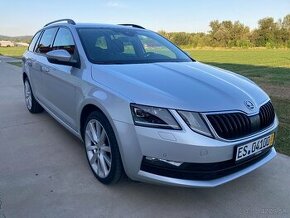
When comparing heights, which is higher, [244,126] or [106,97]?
[106,97]

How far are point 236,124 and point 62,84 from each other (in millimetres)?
2167

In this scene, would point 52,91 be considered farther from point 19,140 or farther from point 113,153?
point 113,153

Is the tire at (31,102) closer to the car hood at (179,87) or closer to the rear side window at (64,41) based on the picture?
the rear side window at (64,41)

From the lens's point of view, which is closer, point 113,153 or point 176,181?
point 176,181

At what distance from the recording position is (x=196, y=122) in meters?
2.38

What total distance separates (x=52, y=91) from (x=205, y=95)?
7.80 feet

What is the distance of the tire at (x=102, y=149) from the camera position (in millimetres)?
2762

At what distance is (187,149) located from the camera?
2354 millimetres

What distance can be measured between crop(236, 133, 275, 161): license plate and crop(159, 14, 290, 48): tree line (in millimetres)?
57919

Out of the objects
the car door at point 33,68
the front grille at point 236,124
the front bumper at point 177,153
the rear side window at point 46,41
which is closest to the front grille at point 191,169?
the front bumper at point 177,153

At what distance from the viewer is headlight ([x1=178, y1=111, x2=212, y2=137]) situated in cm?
238

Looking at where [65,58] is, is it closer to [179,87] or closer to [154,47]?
[154,47]

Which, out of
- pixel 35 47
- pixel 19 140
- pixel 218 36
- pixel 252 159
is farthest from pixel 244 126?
pixel 218 36

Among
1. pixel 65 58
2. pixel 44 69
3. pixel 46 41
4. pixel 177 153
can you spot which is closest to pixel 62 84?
pixel 65 58
